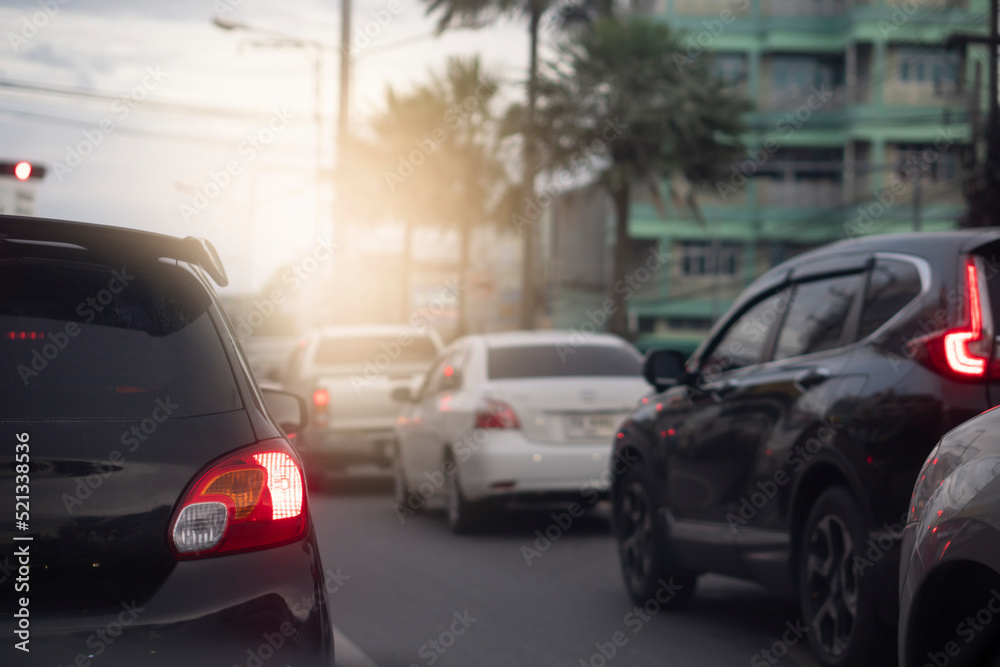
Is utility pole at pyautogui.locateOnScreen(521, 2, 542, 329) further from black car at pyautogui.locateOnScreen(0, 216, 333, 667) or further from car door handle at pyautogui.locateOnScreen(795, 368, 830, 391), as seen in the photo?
black car at pyautogui.locateOnScreen(0, 216, 333, 667)

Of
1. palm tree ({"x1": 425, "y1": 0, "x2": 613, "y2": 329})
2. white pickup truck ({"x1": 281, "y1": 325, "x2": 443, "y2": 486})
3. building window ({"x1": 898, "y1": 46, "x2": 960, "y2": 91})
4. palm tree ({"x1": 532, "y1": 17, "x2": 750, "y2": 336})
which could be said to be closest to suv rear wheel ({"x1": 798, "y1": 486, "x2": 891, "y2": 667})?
white pickup truck ({"x1": 281, "y1": 325, "x2": 443, "y2": 486})

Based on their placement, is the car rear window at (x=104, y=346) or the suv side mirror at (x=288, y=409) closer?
the car rear window at (x=104, y=346)

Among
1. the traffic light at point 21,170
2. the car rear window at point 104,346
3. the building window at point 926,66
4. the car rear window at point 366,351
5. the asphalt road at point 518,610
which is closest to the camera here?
the car rear window at point 104,346

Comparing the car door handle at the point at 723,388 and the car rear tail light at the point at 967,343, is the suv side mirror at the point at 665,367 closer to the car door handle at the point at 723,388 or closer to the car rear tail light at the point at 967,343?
the car door handle at the point at 723,388

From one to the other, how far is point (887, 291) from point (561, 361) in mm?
5754

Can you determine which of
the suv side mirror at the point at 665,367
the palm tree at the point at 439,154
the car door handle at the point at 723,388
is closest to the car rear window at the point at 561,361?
the suv side mirror at the point at 665,367

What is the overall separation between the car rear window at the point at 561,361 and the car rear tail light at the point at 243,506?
24.1 ft

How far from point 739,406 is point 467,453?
4344 millimetres

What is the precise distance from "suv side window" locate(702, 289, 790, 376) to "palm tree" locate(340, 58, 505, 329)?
32.6m

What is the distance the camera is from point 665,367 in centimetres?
687

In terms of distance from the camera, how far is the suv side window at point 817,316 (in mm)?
5488

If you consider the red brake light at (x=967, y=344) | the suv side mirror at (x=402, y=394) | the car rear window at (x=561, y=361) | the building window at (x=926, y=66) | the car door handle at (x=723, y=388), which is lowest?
the suv side mirror at (x=402, y=394)

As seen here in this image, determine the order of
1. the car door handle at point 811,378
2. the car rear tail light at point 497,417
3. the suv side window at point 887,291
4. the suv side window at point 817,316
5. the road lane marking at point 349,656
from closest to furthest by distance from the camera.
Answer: the suv side window at point 887,291 < the car door handle at point 811,378 < the suv side window at point 817,316 < the road lane marking at point 349,656 < the car rear tail light at point 497,417

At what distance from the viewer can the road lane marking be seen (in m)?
5.66
